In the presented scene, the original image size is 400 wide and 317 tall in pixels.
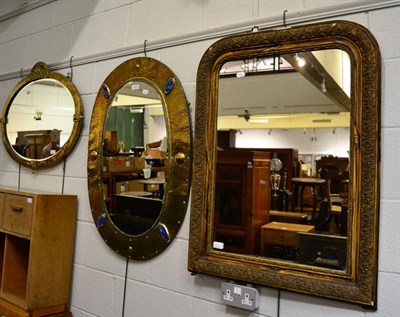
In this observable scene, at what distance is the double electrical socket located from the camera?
1.38 m

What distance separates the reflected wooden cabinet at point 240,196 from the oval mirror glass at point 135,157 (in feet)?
1.00

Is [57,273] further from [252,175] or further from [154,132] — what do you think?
[252,175]

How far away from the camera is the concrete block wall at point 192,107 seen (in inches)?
47.2

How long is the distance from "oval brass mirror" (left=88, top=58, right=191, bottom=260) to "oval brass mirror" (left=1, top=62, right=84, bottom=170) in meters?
0.19

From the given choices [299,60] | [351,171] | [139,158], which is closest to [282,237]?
[351,171]

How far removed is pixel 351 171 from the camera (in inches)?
48.0

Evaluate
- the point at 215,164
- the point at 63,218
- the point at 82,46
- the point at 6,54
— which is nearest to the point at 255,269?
the point at 215,164

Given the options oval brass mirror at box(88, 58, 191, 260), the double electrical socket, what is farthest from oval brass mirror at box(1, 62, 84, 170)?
the double electrical socket

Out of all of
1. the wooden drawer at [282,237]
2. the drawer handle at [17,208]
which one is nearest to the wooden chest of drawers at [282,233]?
the wooden drawer at [282,237]

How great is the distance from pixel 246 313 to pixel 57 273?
3.35 feet

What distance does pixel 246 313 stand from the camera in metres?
1.43

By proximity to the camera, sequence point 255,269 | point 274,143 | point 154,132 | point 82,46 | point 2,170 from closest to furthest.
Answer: point 255,269 → point 274,143 → point 154,132 → point 82,46 → point 2,170

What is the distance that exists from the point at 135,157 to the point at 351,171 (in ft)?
3.26

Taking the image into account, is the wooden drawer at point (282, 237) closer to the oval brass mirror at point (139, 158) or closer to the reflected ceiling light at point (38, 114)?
the oval brass mirror at point (139, 158)
